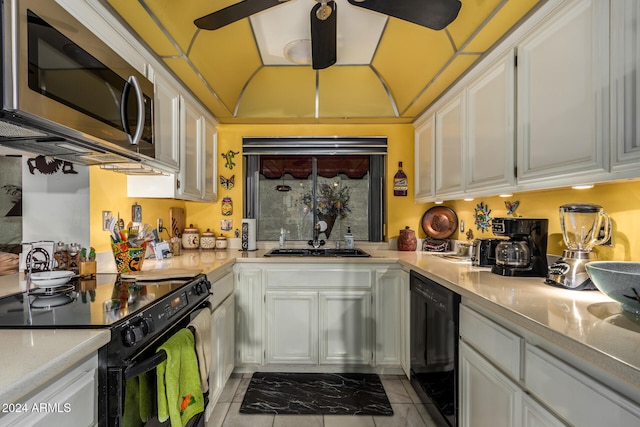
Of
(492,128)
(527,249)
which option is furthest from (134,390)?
(492,128)

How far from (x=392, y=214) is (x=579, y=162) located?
1954mm

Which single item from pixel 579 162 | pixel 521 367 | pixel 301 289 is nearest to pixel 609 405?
pixel 521 367

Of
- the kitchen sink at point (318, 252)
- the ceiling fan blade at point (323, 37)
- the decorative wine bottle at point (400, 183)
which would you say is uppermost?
the ceiling fan blade at point (323, 37)

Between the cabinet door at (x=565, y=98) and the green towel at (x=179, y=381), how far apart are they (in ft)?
5.50

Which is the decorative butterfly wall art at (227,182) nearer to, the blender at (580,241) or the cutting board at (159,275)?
the cutting board at (159,275)

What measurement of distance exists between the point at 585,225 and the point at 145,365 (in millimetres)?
1807

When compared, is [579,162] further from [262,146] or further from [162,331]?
[262,146]

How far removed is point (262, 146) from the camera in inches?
122

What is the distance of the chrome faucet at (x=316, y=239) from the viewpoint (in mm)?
3027

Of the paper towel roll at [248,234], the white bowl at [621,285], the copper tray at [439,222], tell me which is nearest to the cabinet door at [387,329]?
the copper tray at [439,222]

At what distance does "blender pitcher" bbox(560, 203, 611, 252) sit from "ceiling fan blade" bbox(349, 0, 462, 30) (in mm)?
993

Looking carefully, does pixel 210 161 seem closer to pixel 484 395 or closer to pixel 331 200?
pixel 331 200

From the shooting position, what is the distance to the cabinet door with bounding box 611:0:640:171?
1.00 metres

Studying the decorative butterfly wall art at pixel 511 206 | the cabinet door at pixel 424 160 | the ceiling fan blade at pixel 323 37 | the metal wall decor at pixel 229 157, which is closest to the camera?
the ceiling fan blade at pixel 323 37
